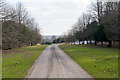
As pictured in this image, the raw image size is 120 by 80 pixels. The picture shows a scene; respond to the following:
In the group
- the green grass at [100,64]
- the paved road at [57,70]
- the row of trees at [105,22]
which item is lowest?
the paved road at [57,70]

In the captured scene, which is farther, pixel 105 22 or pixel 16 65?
pixel 105 22

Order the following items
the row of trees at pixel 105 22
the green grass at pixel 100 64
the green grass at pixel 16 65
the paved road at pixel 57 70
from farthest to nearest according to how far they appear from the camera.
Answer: the row of trees at pixel 105 22, the green grass at pixel 16 65, the green grass at pixel 100 64, the paved road at pixel 57 70

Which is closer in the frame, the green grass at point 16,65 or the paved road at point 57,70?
the paved road at point 57,70

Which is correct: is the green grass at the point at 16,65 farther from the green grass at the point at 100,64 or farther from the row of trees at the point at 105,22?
the row of trees at the point at 105,22

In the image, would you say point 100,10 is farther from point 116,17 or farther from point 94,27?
point 116,17

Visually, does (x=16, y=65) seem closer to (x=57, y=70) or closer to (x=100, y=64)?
(x=57, y=70)

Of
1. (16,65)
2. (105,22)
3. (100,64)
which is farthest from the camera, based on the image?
(105,22)

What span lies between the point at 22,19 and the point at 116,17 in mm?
25691

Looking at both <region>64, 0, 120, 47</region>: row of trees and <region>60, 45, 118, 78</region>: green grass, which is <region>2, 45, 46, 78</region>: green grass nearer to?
<region>60, 45, 118, 78</region>: green grass

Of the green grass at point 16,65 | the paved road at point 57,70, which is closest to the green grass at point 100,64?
the paved road at point 57,70

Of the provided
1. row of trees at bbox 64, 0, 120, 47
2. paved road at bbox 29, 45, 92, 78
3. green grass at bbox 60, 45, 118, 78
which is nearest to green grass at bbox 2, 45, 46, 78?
paved road at bbox 29, 45, 92, 78

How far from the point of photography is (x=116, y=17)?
3491 centimetres

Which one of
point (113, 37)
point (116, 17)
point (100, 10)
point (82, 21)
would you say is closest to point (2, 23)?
point (116, 17)

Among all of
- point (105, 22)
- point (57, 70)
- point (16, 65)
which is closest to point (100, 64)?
point (57, 70)
